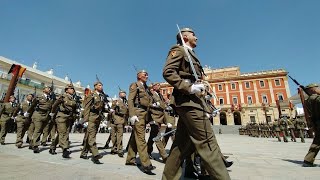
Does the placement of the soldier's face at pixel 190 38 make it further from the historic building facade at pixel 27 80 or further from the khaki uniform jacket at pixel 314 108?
the historic building facade at pixel 27 80

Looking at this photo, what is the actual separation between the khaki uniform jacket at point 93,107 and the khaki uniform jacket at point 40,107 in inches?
95.2

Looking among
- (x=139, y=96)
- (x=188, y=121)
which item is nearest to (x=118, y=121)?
(x=139, y=96)

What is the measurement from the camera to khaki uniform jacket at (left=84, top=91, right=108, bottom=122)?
5.40 meters

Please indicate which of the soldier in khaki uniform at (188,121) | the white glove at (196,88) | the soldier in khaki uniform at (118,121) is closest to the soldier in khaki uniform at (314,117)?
the soldier in khaki uniform at (188,121)

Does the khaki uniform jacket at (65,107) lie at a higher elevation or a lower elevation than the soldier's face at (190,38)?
lower

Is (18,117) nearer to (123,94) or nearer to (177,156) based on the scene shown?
(123,94)

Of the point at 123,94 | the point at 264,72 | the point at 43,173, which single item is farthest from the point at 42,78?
the point at 264,72

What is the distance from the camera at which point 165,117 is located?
18.3 ft

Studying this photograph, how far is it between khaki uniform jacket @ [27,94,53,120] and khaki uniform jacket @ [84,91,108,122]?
2.42m

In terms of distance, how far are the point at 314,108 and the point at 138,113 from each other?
4.34 m

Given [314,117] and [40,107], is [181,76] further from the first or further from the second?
[40,107]

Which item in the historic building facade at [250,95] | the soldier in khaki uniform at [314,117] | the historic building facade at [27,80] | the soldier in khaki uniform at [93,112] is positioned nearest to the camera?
the soldier in khaki uniform at [314,117]

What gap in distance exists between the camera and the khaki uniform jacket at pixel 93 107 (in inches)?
213

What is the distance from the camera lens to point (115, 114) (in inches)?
276
